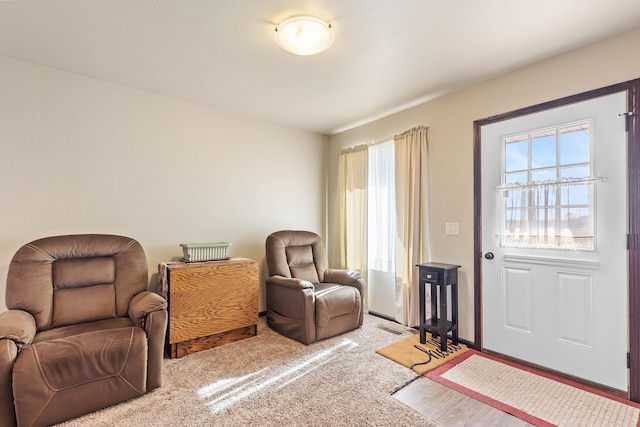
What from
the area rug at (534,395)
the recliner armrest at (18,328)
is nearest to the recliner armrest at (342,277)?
the area rug at (534,395)

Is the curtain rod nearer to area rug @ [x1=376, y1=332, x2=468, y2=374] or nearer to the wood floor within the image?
area rug @ [x1=376, y1=332, x2=468, y2=374]

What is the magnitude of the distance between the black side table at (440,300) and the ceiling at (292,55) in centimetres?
177

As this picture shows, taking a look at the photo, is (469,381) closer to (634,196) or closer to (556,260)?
(556,260)

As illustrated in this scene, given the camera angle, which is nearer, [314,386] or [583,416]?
[583,416]

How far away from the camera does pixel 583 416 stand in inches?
72.1

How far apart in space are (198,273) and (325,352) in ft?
4.48

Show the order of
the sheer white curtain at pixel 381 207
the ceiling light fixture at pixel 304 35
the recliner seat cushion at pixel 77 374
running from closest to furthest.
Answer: the recliner seat cushion at pixel 77 374 → the ceiling light fixture at pixel 304 35 → the sheer white curtain at pixel 381 207

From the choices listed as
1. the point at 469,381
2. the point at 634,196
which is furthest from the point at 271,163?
→ the point at 634,196

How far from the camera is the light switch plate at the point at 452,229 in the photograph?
300 centimetres

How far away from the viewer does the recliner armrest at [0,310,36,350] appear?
1724mm

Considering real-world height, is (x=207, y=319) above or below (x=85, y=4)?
below

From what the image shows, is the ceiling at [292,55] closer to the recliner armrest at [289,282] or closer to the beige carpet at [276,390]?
the recliner armrest at [289,282]

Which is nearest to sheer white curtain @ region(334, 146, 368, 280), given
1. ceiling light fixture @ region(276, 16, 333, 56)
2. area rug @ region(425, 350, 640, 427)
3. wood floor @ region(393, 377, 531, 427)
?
area rug @ region(425, 350, 640, 427)

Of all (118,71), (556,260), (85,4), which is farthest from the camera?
(118,71)
